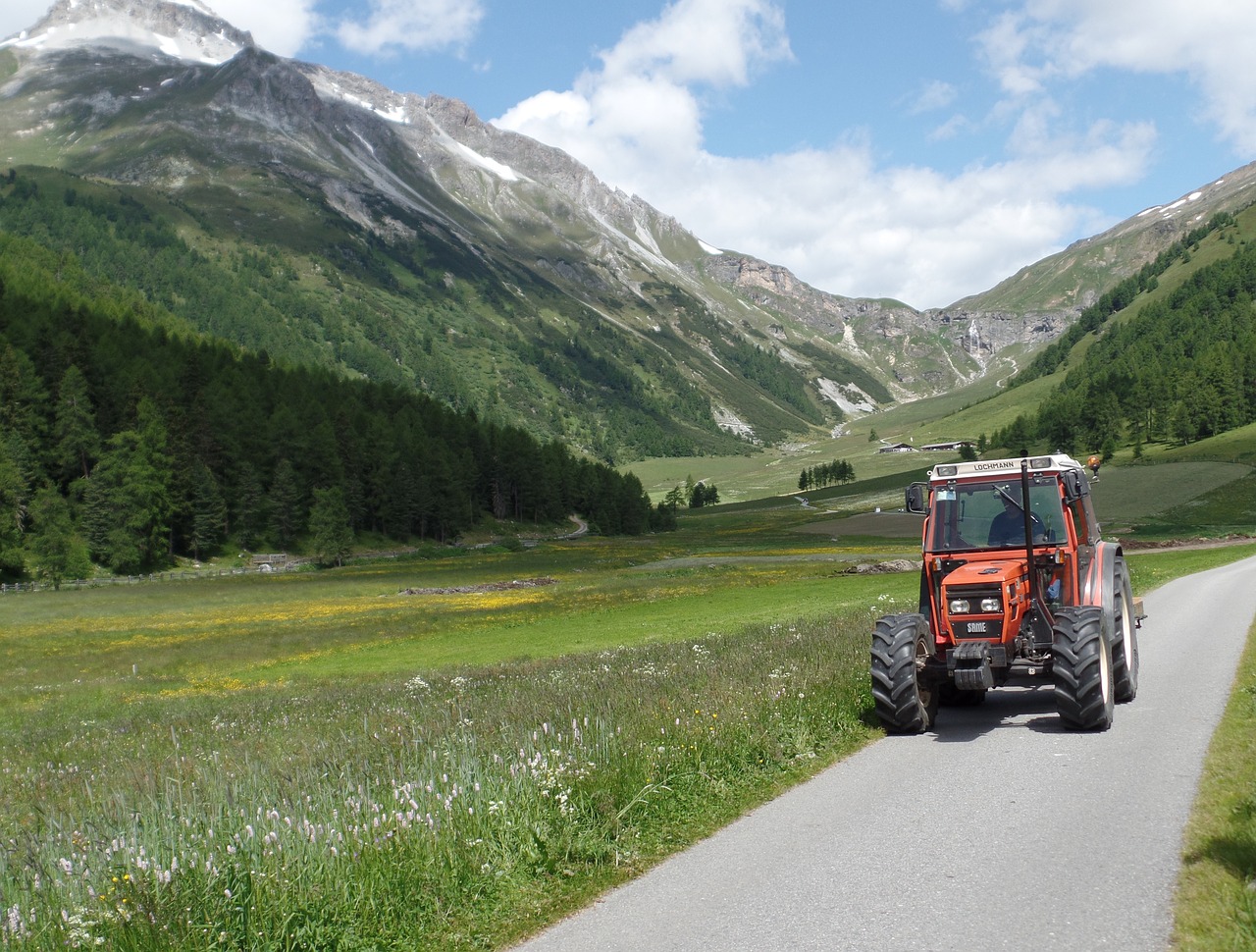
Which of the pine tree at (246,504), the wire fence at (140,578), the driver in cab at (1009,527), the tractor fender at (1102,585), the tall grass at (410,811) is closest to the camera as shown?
the tall grass at (410,811)

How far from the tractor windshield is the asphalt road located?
3.21 metres

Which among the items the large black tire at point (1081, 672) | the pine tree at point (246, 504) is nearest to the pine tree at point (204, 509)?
the pine tree at point (246, 504)

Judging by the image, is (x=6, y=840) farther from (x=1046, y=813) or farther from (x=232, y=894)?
(x=1046, y=813)

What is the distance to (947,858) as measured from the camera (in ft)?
26.9

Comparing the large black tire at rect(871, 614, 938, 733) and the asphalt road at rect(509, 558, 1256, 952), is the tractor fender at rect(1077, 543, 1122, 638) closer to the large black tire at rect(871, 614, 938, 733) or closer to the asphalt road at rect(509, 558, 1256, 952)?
the asphalt road at rect(509, 558, 1256, 952)

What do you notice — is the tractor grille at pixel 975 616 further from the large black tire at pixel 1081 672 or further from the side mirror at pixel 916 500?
the side mirror at pixel 916 500

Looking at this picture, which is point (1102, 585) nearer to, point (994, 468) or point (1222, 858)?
point (994, 468)

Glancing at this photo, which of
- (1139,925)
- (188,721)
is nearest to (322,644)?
(188,721)

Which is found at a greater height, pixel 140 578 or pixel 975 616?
pixel 975 616

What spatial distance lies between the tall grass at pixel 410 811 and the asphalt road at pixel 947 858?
64 centimetres

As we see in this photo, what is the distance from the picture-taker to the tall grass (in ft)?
21.5

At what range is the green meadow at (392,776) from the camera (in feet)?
22.0

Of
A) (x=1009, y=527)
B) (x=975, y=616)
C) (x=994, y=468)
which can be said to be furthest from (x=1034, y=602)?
(x=994, y=468)

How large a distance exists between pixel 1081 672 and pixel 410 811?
388 inches
